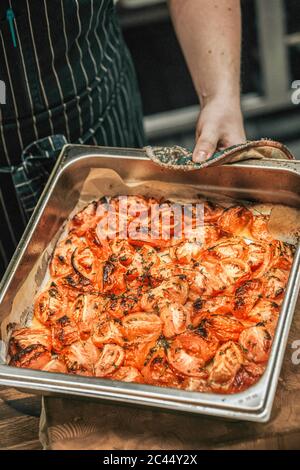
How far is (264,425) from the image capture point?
1.62 m

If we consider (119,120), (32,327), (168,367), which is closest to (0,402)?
(32,327)

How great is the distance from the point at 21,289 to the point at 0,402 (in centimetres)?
36

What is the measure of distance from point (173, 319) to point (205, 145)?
671 millimetres

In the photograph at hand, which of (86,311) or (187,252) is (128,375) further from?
(187,252)

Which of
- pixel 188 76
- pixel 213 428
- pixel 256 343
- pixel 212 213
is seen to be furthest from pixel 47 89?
pixel 188 76

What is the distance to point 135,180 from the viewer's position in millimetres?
2250

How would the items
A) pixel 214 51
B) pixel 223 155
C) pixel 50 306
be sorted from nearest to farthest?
1. pixel 50 306
2. pixel 223 155
3. pixel 214 51

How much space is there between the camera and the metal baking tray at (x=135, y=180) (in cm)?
145

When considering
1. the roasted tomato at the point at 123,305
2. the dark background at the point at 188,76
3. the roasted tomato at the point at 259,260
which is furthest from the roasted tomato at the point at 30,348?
the dark background at the point at 188,76

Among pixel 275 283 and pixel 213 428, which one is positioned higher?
pixel 275 283

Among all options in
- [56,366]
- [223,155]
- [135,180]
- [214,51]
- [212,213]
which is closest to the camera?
[56,366]

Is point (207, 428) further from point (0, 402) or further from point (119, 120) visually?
point (119, 120)

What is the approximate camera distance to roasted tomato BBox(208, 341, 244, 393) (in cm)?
161

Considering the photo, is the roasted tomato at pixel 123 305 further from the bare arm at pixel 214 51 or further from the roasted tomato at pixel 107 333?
the bare arm at pixel 214 51
